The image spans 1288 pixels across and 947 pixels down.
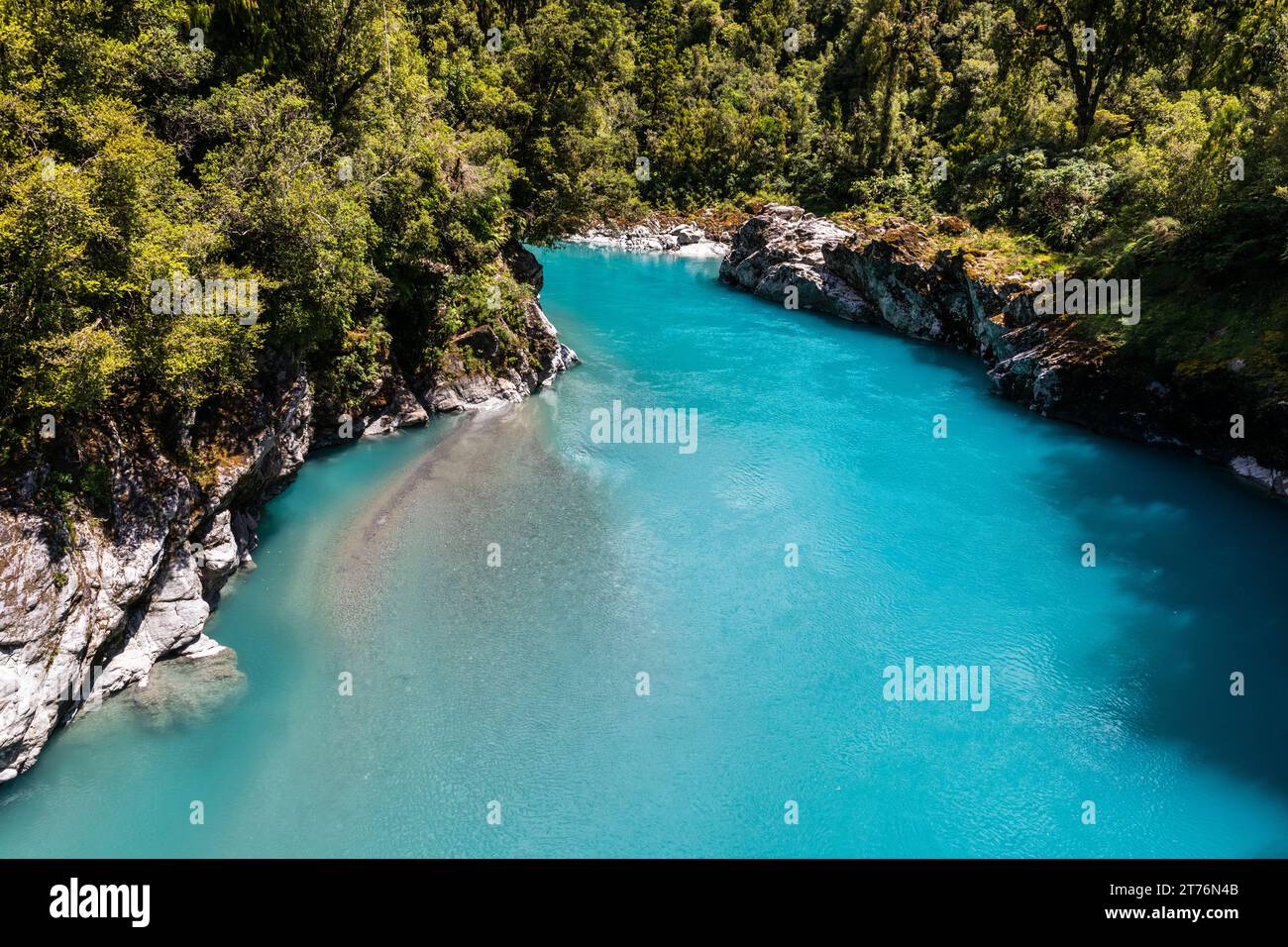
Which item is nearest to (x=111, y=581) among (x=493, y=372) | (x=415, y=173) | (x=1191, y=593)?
(x=415, y=173)

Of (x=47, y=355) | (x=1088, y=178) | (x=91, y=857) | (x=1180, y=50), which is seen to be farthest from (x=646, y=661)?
(x=1180, y=50)

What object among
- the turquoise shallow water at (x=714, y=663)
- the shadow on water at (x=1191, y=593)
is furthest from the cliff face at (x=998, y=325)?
the turquoise shallow water at (x=714, y=663)

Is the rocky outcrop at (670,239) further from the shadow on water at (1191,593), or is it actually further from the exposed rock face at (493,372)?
the shadow on water at (1191,593)

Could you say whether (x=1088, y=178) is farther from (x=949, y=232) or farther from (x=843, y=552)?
(x=843, y=552)

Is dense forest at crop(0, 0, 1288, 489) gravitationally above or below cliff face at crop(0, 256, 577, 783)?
above

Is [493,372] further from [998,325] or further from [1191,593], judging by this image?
[1191,593]

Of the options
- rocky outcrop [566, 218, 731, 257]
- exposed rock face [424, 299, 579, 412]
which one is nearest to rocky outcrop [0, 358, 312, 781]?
exposed rock face [424, 299, 579, 412]

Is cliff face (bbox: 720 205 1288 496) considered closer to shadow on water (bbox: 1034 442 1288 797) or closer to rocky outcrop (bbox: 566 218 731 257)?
shadow on water (bbox: 1034 442 1288 797)
